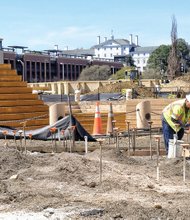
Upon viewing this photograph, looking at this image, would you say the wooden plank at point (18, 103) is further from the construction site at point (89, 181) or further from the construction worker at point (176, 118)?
the construction worker at point (176, 118)

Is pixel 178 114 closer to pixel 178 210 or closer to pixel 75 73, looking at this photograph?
pixel 178 210

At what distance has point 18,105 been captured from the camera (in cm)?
1775

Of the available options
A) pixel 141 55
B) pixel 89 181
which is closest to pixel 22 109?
pixel 89 181

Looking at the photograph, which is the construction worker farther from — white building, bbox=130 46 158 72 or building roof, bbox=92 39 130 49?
building roof, bbox=92 39 130 49

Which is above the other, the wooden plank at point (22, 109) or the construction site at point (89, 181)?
the wooden plank at point (22, 109)

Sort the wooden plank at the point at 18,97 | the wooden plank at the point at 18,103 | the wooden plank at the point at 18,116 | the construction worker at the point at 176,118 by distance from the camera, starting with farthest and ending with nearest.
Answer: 1. the wooden plank at the point at 18,97
2. the wooden plank at the point at 18,103
3. the wooden plank at the point at 18,116
4. the construction worker at the point at 176,118

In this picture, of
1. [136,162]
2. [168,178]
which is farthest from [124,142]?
[168,178]

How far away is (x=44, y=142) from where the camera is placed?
594 inches

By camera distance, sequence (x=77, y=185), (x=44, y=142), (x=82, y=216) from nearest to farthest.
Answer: (x=82, y=216) < (x=77, y=185) < (x=44, y=142)

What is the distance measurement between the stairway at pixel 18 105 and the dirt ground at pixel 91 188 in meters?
6.25

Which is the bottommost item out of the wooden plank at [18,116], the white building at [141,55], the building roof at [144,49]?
the wooden plank at [18,116]

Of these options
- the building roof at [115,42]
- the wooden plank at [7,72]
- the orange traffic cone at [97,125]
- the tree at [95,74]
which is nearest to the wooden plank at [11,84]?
the wooden plank at [7,72]

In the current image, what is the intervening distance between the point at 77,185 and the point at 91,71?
92651mm

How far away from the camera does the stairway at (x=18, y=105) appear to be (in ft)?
56.7
